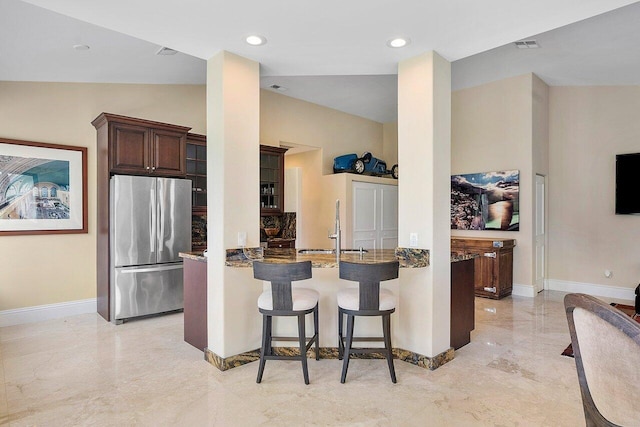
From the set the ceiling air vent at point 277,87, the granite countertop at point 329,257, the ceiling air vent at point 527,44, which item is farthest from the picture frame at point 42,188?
the ceiling air vent at point 527,44

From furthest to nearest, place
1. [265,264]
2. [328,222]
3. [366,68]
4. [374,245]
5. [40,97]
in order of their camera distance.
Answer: [374,245]
[328,222]
[40,97]
[366,68]
[265,264]

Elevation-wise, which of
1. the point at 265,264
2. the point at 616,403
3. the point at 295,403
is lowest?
the point at 295,403

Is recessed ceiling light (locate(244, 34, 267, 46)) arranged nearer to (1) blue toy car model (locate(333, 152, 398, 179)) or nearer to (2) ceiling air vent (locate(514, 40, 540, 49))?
(2) ceiling air vent (locate(514, 40, 540, 49))

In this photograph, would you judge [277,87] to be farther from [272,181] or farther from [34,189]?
[34,189]

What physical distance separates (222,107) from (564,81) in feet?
18.1

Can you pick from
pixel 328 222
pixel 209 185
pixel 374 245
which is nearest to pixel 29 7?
pixel 209 185

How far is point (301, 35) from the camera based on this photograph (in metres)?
2.91

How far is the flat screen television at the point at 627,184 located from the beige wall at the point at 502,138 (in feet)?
4.09

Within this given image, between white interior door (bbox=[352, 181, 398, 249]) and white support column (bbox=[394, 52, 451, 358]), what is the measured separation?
3501 millimetres

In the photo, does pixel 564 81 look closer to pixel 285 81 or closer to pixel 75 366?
pixel 285 81

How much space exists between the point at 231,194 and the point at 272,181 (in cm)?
305

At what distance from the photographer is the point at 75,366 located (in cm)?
321

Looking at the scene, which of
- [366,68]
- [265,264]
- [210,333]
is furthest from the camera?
[366,68]

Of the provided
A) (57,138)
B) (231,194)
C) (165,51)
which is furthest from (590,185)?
(57,138)
